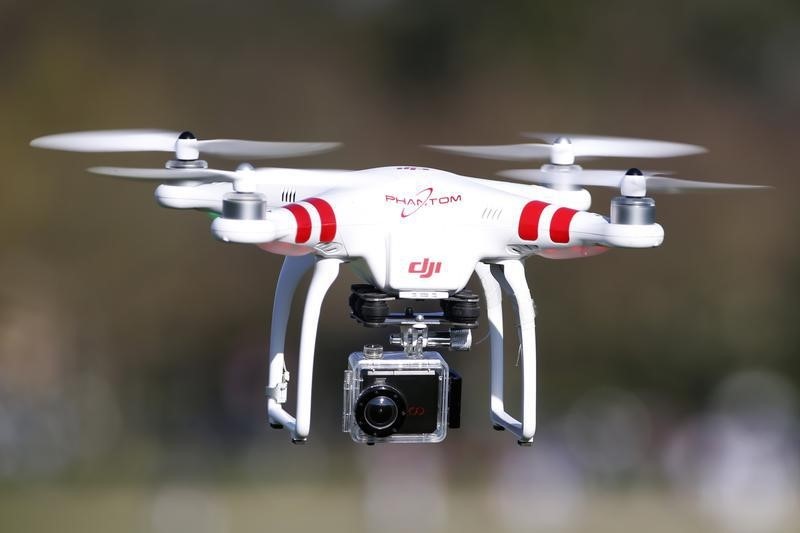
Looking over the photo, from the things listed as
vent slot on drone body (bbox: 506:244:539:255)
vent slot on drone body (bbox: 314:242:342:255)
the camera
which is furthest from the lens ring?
vent slot on drone body (bbox: 506:244:539:255)

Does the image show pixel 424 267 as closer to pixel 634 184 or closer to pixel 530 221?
pixel 530 221

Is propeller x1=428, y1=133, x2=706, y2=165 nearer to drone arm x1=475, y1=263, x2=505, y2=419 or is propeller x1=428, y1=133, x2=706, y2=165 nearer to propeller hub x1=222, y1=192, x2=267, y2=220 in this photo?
drone arm x1=475, y1=263, x2=505, y2=419

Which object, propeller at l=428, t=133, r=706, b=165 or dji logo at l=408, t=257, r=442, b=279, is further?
propeller at l=428, t=133, r=706, b=165

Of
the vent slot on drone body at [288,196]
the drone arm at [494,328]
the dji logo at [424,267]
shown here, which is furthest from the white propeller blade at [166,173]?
the drone arm at [494,328]

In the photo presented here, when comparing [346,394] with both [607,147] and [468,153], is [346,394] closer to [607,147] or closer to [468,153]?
[468,153]

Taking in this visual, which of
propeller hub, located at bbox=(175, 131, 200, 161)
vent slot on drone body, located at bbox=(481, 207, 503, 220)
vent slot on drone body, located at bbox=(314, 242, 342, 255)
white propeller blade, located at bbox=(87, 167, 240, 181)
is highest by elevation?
propeller hub, located at bbox=(175, 131, 200, 161)

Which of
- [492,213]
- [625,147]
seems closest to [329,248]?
[492,213]

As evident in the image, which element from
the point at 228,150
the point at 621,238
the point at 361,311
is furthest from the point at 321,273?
the point at 621,238
